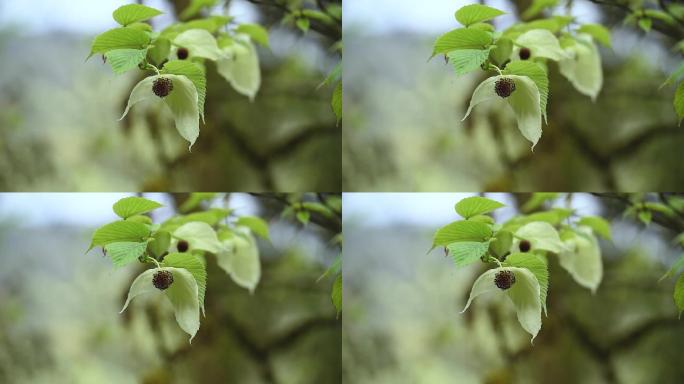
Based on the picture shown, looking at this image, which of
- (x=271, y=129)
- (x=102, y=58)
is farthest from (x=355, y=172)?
(x=102, y=58)

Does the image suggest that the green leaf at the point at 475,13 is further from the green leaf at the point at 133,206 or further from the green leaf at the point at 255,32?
the green leaf at the point at 133,206

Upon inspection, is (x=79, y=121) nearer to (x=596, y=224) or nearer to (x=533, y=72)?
(x=533, y=72)

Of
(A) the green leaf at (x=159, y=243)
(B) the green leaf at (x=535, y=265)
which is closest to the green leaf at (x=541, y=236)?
(B) the green leaf at (x=535, y=265)

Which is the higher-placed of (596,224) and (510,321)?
(596,224)

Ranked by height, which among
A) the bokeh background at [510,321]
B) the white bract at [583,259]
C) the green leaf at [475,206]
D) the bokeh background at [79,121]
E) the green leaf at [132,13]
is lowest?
the bokeh background at [510,321]

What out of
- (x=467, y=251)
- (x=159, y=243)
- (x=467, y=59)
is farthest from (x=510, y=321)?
(x=159, y=243)

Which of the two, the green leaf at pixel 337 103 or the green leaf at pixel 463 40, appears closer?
the green leaf at pixel 463 40
